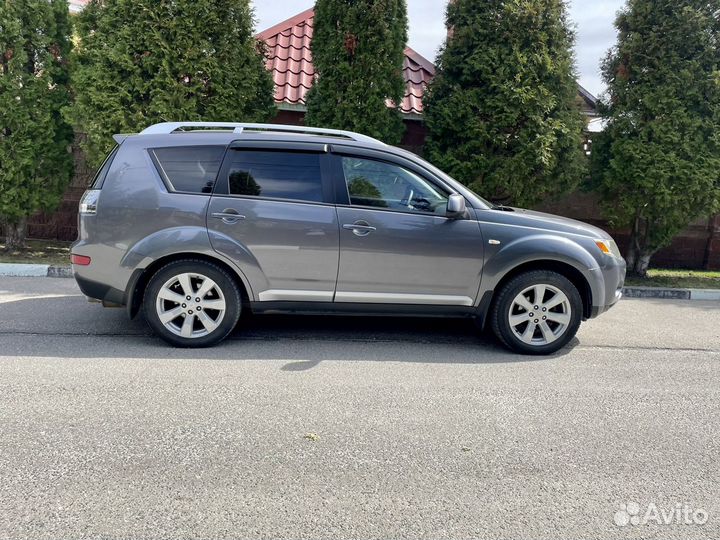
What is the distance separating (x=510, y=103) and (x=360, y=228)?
4847mm

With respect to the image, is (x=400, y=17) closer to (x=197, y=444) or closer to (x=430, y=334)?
(x=430, y=334)

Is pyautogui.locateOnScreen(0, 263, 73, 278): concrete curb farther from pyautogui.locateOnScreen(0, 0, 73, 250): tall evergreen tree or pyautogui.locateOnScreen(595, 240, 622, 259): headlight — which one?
pyautogui.locateOnScreen(595, 240, 622, 259): headlight

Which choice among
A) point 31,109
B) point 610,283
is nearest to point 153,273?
point 610,283

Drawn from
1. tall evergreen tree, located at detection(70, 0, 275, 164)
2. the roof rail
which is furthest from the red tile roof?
the roof rail

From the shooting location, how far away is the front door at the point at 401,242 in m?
4.87

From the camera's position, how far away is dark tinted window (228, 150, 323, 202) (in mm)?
4902

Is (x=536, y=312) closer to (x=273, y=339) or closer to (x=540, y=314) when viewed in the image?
(x=540, y=314)

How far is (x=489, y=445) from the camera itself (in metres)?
3.30

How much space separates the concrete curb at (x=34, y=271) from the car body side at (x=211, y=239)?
10.9ft

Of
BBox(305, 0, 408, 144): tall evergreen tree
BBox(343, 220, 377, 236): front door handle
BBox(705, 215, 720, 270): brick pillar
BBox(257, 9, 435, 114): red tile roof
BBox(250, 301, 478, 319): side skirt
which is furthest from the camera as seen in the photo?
BBox(257, 9, 435, 114): red tile roof

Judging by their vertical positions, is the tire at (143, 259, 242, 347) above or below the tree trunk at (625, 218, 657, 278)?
below

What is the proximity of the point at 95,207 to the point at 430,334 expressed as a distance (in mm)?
3308

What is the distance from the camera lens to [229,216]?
4797mm

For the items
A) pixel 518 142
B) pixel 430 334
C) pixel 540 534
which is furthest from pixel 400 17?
pixel 540 534
